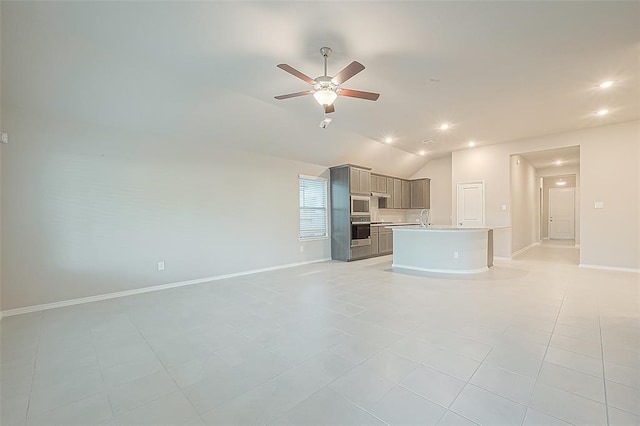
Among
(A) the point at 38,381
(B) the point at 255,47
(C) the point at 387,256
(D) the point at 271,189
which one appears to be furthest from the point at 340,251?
(A) the point at 38,381

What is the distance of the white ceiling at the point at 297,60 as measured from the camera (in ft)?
7.88

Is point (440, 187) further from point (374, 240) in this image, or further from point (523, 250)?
point (374, 240)

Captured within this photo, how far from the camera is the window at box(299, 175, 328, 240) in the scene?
659 centimetres

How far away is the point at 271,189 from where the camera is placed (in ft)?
19.3

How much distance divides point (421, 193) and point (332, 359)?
7924 millimetres

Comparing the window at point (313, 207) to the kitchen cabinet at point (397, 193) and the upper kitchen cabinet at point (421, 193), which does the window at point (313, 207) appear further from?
the upper kitchen cabinet at point (421, 193)

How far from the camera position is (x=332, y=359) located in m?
2.15

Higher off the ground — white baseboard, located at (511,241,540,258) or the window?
the window

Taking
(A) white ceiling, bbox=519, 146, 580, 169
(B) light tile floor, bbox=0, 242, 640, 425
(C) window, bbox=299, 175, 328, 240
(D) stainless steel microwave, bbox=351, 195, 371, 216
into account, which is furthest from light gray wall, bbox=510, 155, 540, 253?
(C) window, bbox=299, 175, 328, 240

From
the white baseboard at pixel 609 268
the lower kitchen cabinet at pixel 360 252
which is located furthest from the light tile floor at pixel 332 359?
the lower kitchen cabinet at pixel 360 252

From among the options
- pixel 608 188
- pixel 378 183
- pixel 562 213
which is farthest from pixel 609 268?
pixel 562 213

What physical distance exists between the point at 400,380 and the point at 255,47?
10.9ft

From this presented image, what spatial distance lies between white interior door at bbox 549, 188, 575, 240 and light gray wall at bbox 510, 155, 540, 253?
2.18 metres

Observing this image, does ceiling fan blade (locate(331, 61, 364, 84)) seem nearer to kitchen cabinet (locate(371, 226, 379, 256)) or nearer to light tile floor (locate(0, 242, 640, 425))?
light tile floor (locate(0, 242, 640, 425))
